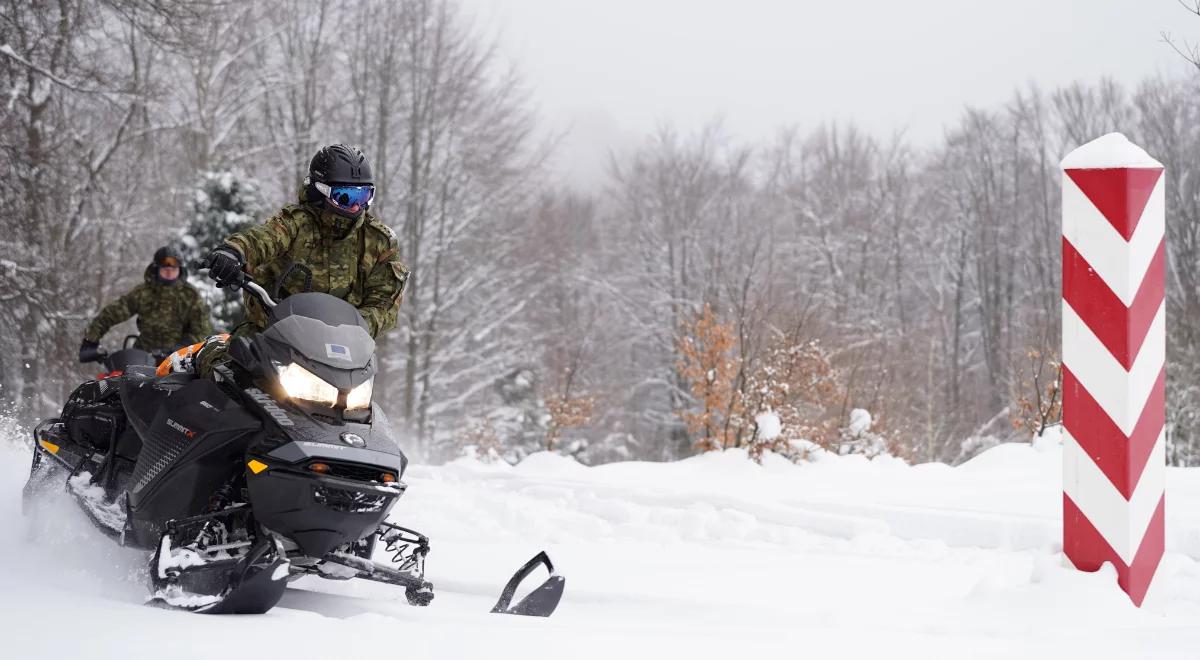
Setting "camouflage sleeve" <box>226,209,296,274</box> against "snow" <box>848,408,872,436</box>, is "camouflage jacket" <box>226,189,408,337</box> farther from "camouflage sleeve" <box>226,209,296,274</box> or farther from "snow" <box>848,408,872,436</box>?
"snow" <box>848,408,872,436</box>

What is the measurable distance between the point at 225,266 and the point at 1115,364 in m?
3.21

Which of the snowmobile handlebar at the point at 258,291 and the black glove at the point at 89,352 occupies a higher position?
the snowmobile handlebar at the point at 258,291

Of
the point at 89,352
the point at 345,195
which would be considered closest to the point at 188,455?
the point at 345,195

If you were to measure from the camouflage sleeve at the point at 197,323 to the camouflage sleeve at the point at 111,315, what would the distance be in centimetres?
43

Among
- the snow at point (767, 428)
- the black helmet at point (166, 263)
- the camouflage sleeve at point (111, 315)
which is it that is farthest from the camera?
the snow at point (767, 428)

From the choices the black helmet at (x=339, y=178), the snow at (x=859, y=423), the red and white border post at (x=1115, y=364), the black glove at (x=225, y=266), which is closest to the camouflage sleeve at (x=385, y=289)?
the black helmet at (x=339, y=178)

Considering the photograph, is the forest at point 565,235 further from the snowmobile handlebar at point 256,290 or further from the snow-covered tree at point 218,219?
the snowmobile handlebar at point 256,290

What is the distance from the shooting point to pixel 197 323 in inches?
346

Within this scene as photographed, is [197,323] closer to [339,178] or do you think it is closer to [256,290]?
Answer: [339,178]

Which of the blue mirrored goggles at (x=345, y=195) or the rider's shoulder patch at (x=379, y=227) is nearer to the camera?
the blue mirrored goggles at (x=345, y=195)

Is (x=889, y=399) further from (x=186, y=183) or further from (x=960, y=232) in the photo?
(x=960, y=232)

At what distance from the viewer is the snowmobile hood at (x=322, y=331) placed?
383cm

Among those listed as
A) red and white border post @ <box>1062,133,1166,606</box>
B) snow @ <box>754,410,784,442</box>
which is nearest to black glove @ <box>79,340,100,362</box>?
snow @ <box>754,410,784,442</box>

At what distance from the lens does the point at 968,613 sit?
3633 mm
